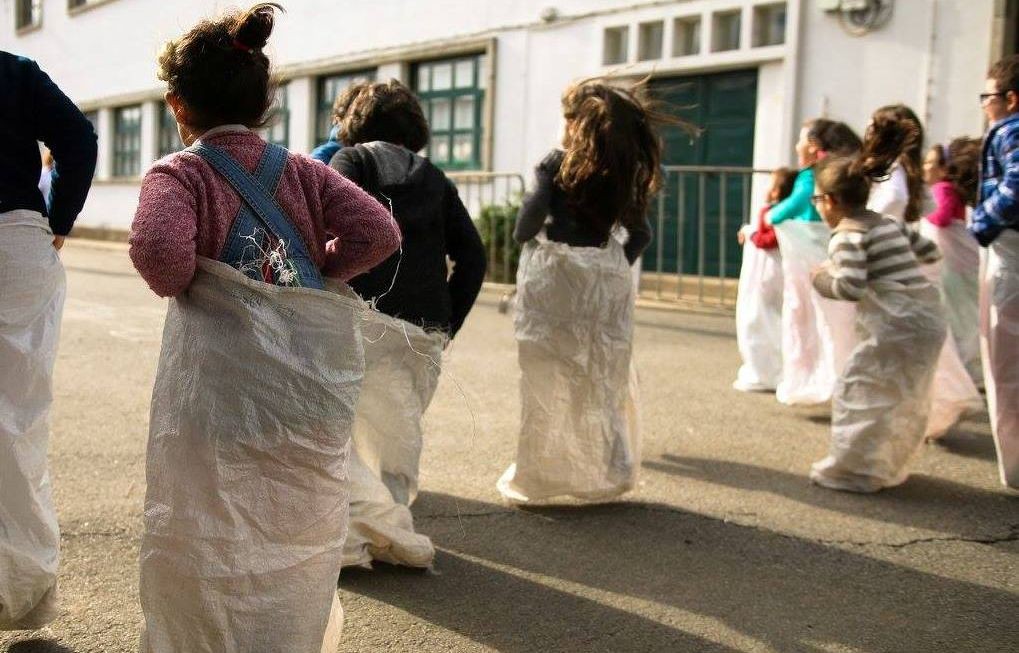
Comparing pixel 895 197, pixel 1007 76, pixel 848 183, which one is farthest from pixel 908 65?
pixel 848 183

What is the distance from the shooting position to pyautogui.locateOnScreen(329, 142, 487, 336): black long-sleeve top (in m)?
3.54

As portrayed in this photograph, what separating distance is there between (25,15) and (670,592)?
3062 cm

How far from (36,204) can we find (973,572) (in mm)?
3216

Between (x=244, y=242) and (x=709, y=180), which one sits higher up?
(x=709, y=180)

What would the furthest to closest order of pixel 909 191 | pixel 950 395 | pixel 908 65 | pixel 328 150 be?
pixel 908 65 < pixel 909 191 < pixel 950 395 < pixel 328 150

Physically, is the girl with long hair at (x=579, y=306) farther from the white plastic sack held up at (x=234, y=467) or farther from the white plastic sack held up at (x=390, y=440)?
the white plastic sack held up at (x=234, y=467)

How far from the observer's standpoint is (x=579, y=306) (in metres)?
4.27

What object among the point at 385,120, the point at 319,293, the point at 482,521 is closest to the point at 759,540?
the point at 482,521

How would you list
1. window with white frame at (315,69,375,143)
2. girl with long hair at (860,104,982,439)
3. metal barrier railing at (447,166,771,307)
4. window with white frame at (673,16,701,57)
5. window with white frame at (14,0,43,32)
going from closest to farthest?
girl with long hair at (860,104,982,439) < metal barrier railing at (447,166,771,307) < window with white frame at (673,16,701,57) < window with white frame at (315,69,375,143) < window with white frame at (14,0,43,32)

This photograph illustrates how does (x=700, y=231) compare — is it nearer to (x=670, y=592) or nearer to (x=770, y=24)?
(x=770, y=24)

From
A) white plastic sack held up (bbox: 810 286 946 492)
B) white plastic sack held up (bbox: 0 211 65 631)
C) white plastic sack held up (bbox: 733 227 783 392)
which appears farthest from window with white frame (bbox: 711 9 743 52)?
white plastic sack held up (bbox: 0 211 65 631)

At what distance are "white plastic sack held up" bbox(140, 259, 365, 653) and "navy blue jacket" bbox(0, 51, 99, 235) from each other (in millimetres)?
935

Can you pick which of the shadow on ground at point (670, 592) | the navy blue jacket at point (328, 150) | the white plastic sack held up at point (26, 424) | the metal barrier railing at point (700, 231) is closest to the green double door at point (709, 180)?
the metal barrier railing at point (700, 231)

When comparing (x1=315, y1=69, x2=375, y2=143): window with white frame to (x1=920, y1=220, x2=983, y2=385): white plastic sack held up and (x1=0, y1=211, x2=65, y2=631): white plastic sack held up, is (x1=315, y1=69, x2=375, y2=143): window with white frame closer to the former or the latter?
(x1=920, y1=220, x2=983, y2=385): white plastic sack held up
